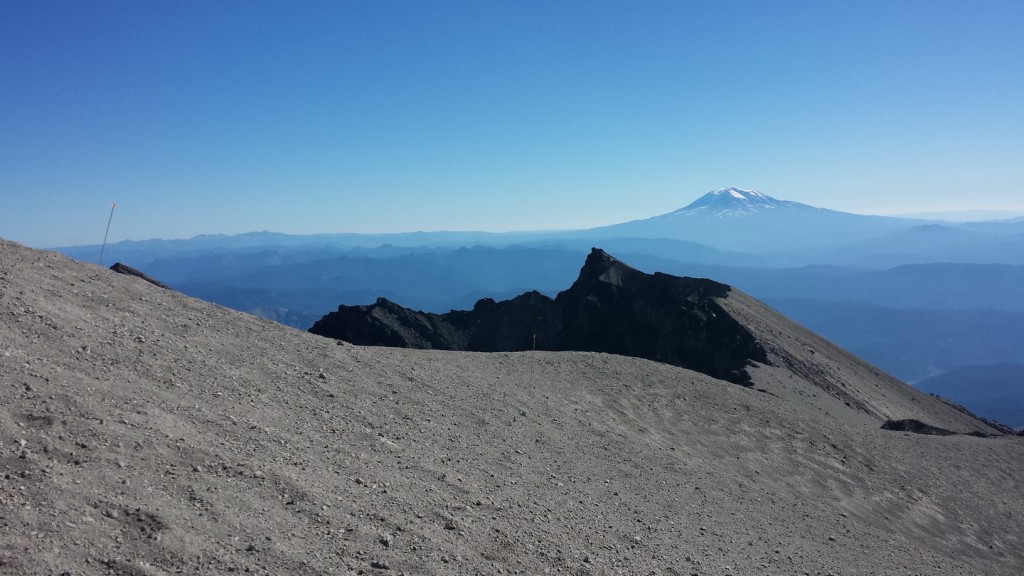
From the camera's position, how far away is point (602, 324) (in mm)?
42562

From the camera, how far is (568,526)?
953cm

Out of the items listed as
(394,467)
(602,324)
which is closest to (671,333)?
(602,324)

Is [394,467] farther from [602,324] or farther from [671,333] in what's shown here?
[602,324]

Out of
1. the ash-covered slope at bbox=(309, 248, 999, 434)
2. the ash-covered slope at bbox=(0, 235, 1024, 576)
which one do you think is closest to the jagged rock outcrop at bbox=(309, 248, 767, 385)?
the ash-covered slope at bbox=(309, 248, 999, 434)

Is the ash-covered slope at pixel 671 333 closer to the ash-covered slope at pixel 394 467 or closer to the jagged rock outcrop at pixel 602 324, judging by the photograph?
the jagged rock outcrop at pixel 602 324

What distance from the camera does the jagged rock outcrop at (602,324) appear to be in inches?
1398

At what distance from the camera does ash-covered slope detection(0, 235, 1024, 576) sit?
6.21 metres

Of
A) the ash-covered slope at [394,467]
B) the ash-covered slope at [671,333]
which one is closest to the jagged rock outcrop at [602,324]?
the ash-covered slope at [671,333]

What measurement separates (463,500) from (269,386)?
15.3ft

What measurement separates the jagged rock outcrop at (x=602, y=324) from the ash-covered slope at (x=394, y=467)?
13413mm

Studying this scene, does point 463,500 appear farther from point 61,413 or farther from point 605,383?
point 605,383

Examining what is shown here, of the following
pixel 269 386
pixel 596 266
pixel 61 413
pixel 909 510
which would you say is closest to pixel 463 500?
pixel 269 386

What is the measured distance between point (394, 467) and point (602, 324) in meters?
34.1

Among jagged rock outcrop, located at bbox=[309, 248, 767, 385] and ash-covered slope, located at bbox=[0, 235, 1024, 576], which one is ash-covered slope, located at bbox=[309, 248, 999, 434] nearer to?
jagged rock outcrop, located at bbox=[309, 248, 767, 385]
